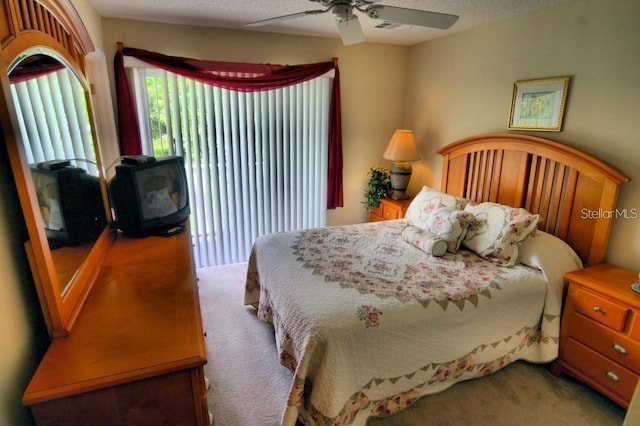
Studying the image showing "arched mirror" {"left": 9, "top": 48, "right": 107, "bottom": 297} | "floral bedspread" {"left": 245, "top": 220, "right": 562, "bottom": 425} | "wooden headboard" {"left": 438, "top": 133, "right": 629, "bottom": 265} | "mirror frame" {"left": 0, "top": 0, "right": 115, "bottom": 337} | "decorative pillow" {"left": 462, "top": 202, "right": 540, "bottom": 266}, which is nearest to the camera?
"mirror frame" {"left": 0, "top": 0, "right": 115, "bottom": 337}

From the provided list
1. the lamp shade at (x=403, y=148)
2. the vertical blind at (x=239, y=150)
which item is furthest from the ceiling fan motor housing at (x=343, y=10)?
the lamp shade at (x=403, y=148)

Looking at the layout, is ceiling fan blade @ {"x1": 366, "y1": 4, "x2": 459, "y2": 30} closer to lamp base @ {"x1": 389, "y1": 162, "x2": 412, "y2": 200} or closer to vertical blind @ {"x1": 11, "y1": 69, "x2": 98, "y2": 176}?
vertical blind @ {"x1": 11, "y1": 69, "x2": 98, "y2": 176}

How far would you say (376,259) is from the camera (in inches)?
94.7

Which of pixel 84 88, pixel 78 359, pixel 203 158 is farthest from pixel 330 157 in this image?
pixel 78 359

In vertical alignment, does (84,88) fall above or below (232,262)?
above

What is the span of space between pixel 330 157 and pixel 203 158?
1.40m

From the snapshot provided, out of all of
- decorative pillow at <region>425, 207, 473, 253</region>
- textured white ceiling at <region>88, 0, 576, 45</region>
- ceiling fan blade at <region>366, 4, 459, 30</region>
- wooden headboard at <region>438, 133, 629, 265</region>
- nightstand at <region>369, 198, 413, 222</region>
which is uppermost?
textured white ceiling at <region>88, 0, 576, 45</region>

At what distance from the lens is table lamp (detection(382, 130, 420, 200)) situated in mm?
3645

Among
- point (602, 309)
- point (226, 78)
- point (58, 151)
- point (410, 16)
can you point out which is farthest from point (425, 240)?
point (226, 78)

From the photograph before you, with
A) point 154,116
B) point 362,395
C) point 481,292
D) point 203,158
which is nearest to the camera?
point 362,395

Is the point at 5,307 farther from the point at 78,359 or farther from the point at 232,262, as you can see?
the point at 232,262

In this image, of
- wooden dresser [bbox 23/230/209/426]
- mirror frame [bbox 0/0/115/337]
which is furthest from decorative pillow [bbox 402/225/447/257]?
mirror frame [bbox 0/0/115/337]

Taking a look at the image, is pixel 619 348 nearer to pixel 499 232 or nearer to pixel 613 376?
pixel 613 376

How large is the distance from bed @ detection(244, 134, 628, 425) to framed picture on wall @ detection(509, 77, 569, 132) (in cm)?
15
